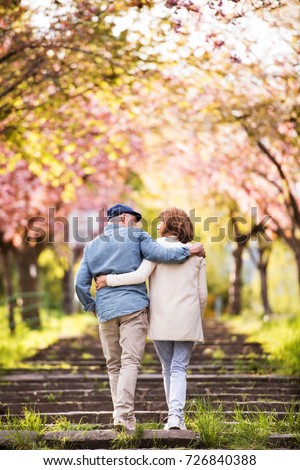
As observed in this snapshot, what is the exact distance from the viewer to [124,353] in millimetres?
5973

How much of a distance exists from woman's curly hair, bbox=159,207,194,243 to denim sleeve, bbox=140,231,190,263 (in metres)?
0.21

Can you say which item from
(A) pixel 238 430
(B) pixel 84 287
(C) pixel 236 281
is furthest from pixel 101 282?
(C) pixel 236 281

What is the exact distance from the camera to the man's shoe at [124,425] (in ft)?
18.9

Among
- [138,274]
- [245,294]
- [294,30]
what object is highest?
[294,30]

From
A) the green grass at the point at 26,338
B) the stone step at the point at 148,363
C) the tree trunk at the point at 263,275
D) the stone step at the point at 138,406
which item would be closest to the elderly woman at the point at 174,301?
the stone step at the point at 138,406

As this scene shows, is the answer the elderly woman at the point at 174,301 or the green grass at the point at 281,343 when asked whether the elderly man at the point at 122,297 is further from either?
the green grass at the point at 281,343

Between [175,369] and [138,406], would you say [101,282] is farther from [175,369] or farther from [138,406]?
[138,406]

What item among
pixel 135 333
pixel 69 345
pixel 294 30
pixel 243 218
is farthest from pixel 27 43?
pixel 243 218

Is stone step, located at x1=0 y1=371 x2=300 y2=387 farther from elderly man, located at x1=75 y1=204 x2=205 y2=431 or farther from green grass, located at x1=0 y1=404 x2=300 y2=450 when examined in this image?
elderly man, located at x1=75 y1=204 x2=205 y2=431

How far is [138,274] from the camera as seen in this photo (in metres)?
6.04

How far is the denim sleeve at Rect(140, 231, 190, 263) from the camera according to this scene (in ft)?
19.6

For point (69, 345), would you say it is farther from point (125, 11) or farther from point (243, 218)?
point (243, 218)

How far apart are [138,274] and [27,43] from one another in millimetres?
4468

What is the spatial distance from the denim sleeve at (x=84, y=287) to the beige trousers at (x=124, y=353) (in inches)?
7.8
